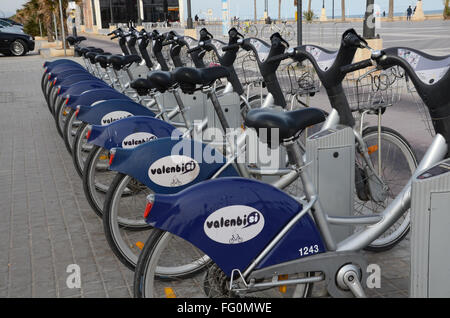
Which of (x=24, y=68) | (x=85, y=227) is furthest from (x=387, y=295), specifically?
(x=24, y=68)

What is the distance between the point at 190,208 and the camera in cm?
225

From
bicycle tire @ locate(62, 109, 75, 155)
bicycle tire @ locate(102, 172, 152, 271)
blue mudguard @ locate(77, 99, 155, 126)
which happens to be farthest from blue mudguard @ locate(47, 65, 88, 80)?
bicycle tire @ locate(102, 172, 152, 271)

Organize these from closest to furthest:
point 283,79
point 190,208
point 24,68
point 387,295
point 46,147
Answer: point 190,208 → point 387,295 → point 283,79 → point 46,147 → point 24,68

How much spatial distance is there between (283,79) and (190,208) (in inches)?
145

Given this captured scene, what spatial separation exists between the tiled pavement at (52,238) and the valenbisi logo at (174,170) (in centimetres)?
73

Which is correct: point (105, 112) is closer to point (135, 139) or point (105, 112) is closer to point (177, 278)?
point (135, 139)

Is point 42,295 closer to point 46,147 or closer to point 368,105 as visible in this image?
point 368,105

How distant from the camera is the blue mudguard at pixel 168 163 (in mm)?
3184

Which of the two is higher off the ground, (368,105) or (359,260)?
(368,105)

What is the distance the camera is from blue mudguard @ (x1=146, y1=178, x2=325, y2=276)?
2244 mm

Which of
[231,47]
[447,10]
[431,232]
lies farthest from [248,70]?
[447,10]

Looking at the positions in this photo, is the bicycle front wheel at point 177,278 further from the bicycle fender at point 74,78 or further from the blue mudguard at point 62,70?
the blue mudguard at point 62,70

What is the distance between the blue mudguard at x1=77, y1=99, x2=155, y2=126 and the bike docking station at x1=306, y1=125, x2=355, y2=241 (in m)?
2.08

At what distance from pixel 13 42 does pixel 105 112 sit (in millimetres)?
23718
